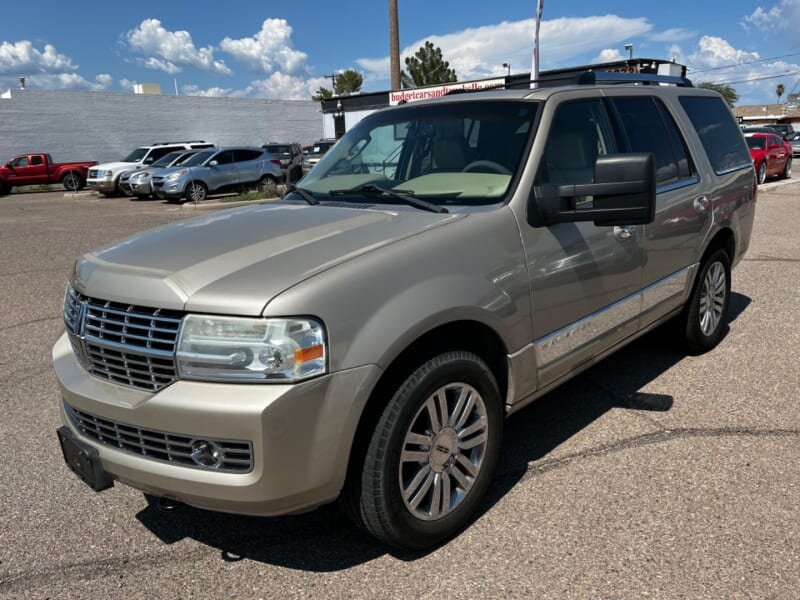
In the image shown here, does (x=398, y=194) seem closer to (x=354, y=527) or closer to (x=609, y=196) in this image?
(x=609, y=196)

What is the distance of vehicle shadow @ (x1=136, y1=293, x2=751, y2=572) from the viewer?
2.87 meters

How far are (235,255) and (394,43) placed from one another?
22.1 m

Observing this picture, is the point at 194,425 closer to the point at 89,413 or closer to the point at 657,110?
the point at 89,413

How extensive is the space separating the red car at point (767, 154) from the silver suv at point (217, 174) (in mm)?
14697

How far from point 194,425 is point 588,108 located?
2.72m

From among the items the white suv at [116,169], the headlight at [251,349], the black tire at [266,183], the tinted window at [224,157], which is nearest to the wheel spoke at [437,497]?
the headlight at [251,349]

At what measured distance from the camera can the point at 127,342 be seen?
2465mm

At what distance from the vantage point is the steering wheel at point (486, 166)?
3.27m

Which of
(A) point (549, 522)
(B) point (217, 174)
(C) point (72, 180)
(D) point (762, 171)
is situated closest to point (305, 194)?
(A) point (549, 522)

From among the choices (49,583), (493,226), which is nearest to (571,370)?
(493,226)

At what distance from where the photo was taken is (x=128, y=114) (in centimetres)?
3956

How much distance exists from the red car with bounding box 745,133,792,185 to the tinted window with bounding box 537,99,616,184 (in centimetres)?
1836

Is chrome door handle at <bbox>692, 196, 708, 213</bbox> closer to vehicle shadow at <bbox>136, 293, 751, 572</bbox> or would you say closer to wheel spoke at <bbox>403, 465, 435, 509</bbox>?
vehicle shadow at <bbox>136, 293, 751, 572</bbox>

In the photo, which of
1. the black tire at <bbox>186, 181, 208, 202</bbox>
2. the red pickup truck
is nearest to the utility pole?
the black tire at <bbox>186, 181, 208, 202</bbox>
